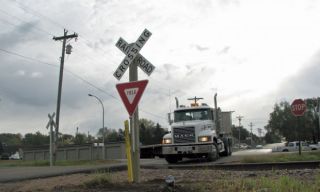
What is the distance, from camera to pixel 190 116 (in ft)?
77.9

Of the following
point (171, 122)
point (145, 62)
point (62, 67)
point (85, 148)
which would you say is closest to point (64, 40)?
point (62, 67)

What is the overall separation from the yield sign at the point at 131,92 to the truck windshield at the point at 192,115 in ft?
45.5

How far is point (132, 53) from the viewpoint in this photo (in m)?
10.3

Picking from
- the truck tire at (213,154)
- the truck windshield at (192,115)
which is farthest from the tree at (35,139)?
the truck tire at (213,154)

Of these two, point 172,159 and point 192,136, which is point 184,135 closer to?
point 192,136

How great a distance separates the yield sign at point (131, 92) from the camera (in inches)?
387

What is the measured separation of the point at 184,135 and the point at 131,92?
12844mm

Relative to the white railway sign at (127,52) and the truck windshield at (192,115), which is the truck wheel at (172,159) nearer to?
the truck windshield at (192,115)

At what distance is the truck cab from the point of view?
22109 mm

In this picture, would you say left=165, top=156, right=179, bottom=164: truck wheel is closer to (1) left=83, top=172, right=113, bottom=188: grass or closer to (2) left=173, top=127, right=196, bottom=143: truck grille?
(2) left=173, top=127, right=196, bottom=143: truck grille

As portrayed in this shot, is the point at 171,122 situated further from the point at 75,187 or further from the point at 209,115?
the point at 75,187

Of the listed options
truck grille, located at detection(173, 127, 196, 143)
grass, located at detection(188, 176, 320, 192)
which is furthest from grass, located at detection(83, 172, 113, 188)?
truck grille, located at detection(173, 127, 196, 143)

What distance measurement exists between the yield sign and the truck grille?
12.6m

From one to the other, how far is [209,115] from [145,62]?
13930 mm
